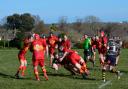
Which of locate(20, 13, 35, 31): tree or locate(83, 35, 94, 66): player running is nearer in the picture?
locate(83, 35, 94, 66): player running

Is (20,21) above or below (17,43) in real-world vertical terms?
below

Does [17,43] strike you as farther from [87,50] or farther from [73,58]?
[73,58]

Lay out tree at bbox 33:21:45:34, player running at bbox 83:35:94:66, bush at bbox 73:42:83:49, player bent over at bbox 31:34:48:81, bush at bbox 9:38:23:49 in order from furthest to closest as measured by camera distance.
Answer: tree at bbox 33:21:45:34
bush at bbox 73:42:83:49
player running at bbox 83:35:94:66
bush at bbox 9:38:23:49
player bent over at bbox 31:34:48:81

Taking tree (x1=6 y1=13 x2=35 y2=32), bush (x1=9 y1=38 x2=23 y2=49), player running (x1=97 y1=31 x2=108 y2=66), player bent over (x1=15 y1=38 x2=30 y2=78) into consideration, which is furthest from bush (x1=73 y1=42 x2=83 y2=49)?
player bent over (x1=15 y1=38 x2=30 y2=78)

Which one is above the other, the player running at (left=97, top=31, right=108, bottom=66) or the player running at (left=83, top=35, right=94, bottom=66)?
the player running at (left=97, top=31, right=108, bottom=66)

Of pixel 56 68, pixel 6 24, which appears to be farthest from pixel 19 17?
pixel 56 68

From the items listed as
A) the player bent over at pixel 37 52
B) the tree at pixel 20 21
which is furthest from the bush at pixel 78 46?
the player bent over at pixel 37 52

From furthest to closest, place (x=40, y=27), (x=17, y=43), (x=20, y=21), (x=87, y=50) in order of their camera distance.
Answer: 1. (x=20, y=21)
2. (x=40, y=27)
3. (x=17, y=43)
4. (x=87, y=50)

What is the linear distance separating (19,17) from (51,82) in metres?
92.5

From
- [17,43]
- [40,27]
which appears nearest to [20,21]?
[40,27]

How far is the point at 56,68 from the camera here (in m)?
24.8

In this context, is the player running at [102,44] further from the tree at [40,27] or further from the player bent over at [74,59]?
the tree at [40,27]

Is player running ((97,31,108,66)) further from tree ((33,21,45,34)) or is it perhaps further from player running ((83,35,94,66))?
tree ((33,21,45,34))

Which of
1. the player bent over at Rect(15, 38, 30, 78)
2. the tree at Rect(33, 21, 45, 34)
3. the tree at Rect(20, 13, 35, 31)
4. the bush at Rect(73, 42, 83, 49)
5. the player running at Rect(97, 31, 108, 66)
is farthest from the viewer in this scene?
the tree at Rect(20, 13, 35, 31)
